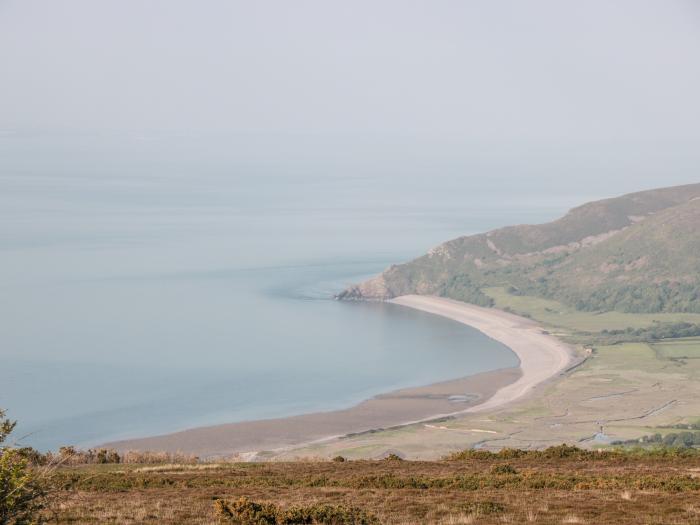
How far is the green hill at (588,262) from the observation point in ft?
501

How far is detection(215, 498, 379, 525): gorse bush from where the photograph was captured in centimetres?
1998

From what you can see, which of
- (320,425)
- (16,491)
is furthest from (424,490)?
(320,425)

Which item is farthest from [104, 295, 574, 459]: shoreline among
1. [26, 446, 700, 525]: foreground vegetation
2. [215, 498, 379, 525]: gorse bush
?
[215, 498, 379, 525]: gorse bush

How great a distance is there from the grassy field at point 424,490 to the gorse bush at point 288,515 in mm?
451

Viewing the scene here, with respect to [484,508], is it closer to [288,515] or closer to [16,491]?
[288,515]

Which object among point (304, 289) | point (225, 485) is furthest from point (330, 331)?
point (225, 485)

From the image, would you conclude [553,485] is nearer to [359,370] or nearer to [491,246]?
[359,370]

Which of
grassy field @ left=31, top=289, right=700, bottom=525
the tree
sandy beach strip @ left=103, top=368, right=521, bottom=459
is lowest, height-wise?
sandy beach strip @ left=103, top=368, right=521, bottom=459

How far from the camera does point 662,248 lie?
163 m

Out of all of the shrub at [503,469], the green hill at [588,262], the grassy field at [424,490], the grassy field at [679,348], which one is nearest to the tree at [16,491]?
the grassy field at [424,490]

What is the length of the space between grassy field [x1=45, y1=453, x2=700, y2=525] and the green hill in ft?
Answer: 392

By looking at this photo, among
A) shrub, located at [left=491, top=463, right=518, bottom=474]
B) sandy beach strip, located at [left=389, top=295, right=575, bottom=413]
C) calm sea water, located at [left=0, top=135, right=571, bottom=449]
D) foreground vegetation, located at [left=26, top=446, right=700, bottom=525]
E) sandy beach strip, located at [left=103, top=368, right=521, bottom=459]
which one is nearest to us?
foreground vegetation, located at [left=26, top=446, right=700, bottom=525]

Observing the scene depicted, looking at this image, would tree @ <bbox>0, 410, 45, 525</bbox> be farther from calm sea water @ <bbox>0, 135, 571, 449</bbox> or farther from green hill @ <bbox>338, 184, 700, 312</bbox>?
green hill @ <bbox>338, 184, 700, 312</bbox>

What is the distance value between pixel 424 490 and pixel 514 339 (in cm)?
10061
